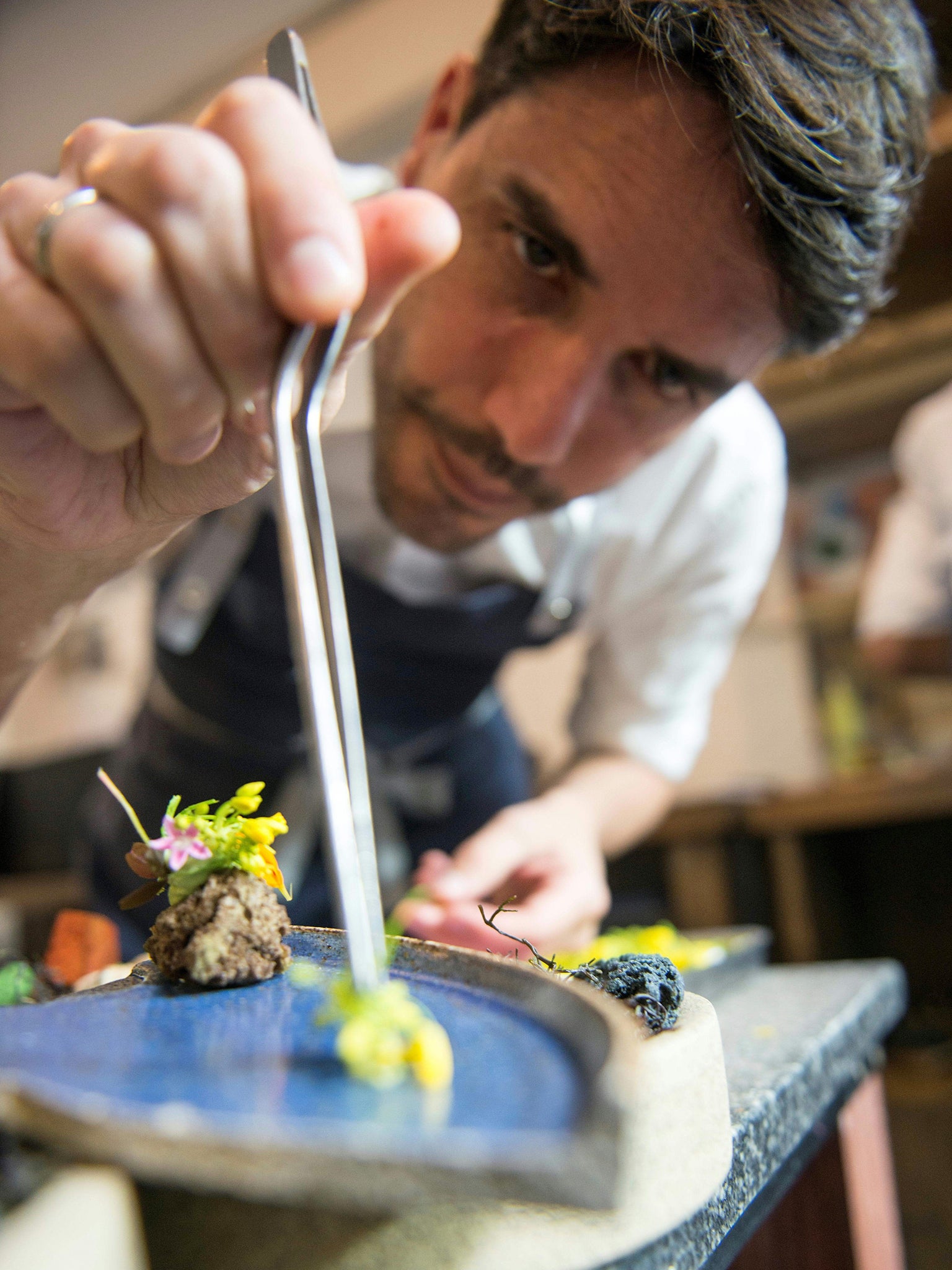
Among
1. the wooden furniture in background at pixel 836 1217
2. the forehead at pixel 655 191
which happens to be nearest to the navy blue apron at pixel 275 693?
the forehead at pixel 655 191

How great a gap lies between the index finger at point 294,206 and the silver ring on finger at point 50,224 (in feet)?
0.18

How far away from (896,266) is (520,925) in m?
1.89

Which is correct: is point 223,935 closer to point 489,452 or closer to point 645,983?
point 645,983

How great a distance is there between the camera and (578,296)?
0.72m

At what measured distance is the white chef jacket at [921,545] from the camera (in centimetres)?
184

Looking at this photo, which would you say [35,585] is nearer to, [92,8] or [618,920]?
[618,920]

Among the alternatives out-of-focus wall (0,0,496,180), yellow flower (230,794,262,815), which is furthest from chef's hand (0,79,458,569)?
out-of-focus wall (0,0,496,180)

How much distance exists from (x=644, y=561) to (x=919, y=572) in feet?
2.96

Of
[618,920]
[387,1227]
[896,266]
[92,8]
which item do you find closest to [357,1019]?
[387,1227]

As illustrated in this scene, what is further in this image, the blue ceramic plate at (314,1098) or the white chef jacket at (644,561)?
the white chef jacket at (644,561)

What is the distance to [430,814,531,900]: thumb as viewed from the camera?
2.41 ft

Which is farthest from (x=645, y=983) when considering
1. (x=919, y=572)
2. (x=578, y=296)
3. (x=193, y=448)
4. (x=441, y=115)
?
(x=919, y=572)

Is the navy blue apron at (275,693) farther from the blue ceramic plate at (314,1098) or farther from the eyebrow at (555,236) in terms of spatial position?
the blue ceramic plate at (314,1098)

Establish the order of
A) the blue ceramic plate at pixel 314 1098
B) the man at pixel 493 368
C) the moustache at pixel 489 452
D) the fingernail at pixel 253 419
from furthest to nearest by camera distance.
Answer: the moustache at pixel 489 452
the fingernail at pixel 253 419
the man at pixel 493 368
the blue ceramic plate at pixel 314 1098
